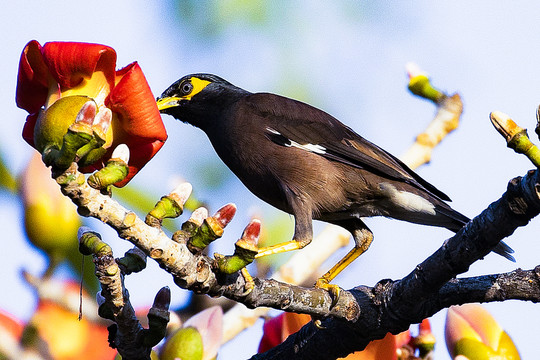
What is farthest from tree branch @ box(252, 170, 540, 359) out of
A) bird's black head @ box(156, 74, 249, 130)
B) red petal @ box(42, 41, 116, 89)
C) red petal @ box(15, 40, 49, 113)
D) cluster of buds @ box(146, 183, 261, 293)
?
bird's black head @ box(156, 74, 249, 130)

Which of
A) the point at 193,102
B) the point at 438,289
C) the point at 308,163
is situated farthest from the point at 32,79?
the point at 193,102

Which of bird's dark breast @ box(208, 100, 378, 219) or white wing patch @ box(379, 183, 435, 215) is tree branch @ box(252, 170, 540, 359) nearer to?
bird's dark breast @ box(208, 100, 378, 219)

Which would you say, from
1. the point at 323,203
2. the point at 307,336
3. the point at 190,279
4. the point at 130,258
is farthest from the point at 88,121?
the point at 323,203

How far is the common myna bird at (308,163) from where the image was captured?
409 cm

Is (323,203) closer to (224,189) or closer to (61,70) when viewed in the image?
(224,189)

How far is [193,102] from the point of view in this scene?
4566 mm

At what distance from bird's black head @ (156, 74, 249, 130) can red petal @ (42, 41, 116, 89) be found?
272 cm

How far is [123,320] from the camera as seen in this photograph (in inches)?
78.5

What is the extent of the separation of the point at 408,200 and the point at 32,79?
2891 mm

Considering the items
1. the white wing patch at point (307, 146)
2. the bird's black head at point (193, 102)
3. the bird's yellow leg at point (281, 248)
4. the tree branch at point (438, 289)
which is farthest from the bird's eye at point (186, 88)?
the tree branch at point (438, 289)

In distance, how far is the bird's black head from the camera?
4.54 m

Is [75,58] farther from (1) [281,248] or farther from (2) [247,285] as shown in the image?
(1) [281,248]

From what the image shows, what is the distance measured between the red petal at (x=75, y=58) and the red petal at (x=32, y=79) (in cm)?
5

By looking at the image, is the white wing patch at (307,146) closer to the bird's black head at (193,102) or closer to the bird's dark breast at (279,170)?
the bird's dark breast at (279,170)
